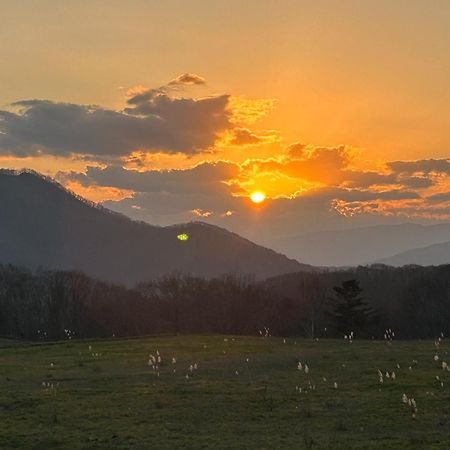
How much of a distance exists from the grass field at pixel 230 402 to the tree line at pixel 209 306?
2683 inches

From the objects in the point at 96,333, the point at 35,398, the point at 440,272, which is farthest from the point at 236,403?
the point at 440,272

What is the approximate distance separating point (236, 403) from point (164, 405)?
2817 mm

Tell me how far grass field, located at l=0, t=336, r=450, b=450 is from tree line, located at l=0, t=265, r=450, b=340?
68.2m

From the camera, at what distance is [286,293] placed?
148 m

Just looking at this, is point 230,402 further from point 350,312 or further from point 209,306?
point 209,306

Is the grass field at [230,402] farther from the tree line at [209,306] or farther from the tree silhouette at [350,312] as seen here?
the tree line at [209,306]

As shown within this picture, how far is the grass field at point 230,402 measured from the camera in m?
17.5

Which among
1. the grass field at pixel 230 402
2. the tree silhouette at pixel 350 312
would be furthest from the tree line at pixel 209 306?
the grass field at pixel 230 402

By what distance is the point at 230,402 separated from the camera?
2291 cm

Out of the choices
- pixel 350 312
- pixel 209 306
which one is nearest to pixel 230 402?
pixel 350 312

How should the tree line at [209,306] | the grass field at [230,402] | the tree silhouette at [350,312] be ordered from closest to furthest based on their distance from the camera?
the grass field at [230,402] < the tree silhouette at [350,312] < the tree line at [209,306]

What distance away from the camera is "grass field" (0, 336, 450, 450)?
1745 cm

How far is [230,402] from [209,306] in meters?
118

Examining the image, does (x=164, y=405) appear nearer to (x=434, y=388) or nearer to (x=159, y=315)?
(x=434, y=388)
